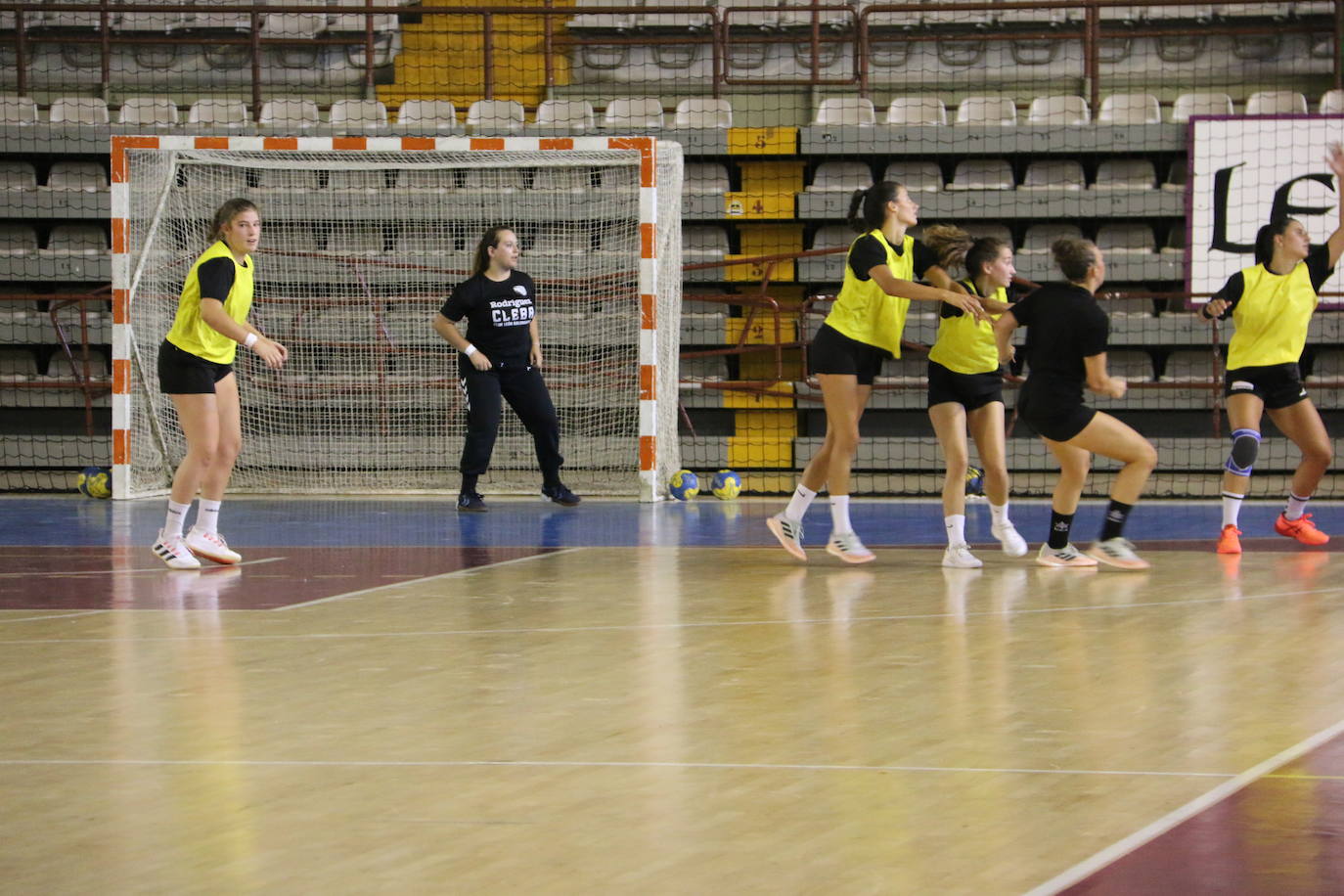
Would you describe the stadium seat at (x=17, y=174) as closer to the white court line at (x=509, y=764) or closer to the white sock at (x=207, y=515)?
the white sock at (x=207, y=515)

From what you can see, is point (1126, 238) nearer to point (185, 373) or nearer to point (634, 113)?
point (634, 113)

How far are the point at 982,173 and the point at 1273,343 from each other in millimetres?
5973

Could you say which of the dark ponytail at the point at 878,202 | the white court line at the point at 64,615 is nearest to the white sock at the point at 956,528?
the dark ponytail at the point at 878,202

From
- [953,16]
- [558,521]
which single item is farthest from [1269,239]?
[953,16]

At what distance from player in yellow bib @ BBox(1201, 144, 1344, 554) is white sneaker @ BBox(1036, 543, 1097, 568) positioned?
117 centimetres

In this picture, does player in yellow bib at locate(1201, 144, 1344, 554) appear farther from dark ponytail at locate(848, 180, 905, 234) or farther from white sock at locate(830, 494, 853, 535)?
white sock at locate(830, 494, 853, 535)

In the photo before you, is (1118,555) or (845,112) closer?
(1118,555)

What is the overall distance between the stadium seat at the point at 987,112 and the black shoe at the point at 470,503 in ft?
18.8

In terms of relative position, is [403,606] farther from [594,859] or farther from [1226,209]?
[1226,209]

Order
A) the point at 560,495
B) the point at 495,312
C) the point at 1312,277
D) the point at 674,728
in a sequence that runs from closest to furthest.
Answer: the point at 674,728 < the point at 1312,277 < the point at 495,312 < the point at 560,495

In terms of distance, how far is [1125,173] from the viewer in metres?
13.5

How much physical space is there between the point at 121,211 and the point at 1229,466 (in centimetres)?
833

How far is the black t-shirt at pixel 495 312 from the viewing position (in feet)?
35.0

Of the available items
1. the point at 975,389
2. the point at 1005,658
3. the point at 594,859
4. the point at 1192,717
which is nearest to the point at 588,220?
the point at 975,389
